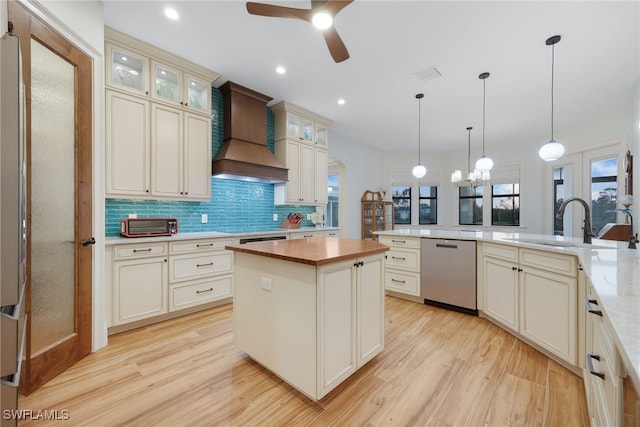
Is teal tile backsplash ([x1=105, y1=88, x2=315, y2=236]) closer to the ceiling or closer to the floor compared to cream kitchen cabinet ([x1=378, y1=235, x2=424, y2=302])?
closer to the ceiling

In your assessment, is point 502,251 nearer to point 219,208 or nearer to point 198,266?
point 198,266

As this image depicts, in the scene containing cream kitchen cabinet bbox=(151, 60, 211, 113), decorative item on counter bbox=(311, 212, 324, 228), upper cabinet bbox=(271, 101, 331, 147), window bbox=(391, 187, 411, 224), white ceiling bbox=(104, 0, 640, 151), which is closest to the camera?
white ceiling bbox=(104, 0, 640, 151)

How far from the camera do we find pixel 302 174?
14.7 feet

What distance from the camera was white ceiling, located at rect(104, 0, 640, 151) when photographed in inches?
89.0

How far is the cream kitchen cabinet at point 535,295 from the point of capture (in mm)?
1904

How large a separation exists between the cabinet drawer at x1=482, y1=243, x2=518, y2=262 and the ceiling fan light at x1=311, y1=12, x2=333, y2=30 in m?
2.50

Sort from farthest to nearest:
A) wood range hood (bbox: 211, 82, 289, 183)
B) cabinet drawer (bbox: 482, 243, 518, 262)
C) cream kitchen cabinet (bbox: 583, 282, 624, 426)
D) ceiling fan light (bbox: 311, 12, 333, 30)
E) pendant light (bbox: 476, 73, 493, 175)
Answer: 1. wood range hood (bbox: 211, 82, 289, 183)
2. pendant light (bbox: 476, 73, 493, 175)
3. cabinet drawer (bbox: 482, 243, 518, 262)
4. ceiling fan light (bbox: 311, 12, 333, 30)
5. cream kitchen cabinet (bbox: 583, 282, 624, 426)

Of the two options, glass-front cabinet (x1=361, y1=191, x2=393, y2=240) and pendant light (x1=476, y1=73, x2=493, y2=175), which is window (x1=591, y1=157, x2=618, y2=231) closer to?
pendant light (x1=476, y1=73, x2=493, y2=175)

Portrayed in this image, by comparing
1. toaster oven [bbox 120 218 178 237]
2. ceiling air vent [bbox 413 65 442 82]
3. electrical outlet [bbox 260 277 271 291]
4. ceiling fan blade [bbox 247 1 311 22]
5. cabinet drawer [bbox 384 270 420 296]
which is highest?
ceiling air vent [bbox 413 65 442 82]

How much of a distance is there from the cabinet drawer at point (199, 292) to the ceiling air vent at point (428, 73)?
3504 millimetres

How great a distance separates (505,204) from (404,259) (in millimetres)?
4847

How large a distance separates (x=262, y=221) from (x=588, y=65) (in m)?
4.66

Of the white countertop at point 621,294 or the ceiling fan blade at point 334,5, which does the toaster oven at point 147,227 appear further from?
the white countertop at point 621,294

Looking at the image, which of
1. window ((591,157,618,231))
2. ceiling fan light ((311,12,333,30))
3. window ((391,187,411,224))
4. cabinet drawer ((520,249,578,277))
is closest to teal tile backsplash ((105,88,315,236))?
ceiling fan light ((311,12,333,30))
